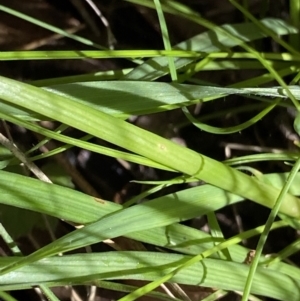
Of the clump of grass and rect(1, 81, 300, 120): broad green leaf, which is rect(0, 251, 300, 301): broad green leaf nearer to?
the clump of grass

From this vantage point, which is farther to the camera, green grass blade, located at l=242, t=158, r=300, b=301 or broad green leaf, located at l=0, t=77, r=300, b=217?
green grass blade, located at l=242, t=158, r=300, b=301

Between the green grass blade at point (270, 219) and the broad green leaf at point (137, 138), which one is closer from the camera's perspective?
the broad green leaf at point (137, 138)

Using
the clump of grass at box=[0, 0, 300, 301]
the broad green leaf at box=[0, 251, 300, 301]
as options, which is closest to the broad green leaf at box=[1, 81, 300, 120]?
the clump of grass at box=[0, 0, 300, 301]

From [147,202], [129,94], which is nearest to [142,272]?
[147,202]

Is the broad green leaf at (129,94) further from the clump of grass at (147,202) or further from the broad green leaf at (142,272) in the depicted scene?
the broad green leaf at (142,272)

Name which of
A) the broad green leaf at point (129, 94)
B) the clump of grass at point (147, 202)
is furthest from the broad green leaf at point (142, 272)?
the broad green leaf at point (129, 94)

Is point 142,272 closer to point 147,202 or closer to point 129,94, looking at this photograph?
point 147,202

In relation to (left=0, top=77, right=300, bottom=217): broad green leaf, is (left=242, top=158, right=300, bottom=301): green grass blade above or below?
below

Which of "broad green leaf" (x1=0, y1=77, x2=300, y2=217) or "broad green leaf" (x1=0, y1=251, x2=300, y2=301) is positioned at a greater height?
"broad green leaf" (x1=0, y1=77, x2=300, y2=217)

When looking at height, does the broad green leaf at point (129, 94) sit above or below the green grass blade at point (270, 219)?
above

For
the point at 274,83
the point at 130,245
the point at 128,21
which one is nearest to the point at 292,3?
the point at 274,83

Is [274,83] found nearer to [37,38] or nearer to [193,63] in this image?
[193,63]
